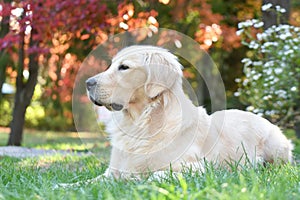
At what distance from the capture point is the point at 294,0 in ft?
39.1

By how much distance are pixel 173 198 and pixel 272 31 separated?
516 centimetres

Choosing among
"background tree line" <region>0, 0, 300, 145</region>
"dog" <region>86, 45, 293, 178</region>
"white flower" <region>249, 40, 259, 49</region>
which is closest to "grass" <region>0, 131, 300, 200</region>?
"dog" <region>86, 45, 293, 178</region>

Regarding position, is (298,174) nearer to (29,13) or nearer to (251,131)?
(251,131)

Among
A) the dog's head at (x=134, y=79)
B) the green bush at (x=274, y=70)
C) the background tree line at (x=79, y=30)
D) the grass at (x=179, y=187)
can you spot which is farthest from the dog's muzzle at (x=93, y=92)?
the green bush at (x=274, y=70)

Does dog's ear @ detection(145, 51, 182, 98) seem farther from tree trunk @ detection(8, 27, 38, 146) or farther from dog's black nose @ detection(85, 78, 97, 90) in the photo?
tree trunk @ detection(8, 27, 38, 146)

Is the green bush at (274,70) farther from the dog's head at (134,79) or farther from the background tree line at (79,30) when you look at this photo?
the dog's head at (134,79)

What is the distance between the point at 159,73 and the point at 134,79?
0.57ft

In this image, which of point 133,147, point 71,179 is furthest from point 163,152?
point 71,179

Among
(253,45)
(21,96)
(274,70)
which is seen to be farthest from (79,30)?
(274,70)

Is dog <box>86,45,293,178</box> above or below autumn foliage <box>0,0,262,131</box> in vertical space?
below

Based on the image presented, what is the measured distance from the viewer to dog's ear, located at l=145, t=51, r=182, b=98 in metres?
3.41

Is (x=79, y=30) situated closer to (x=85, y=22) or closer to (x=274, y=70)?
(x=85, y=22)

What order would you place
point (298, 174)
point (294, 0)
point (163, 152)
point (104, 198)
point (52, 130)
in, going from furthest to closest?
point (52, 130) < point (294, 0) < point (163, 152) < point (298, 174) < point (104, 198)

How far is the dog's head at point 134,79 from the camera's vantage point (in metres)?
3.37
